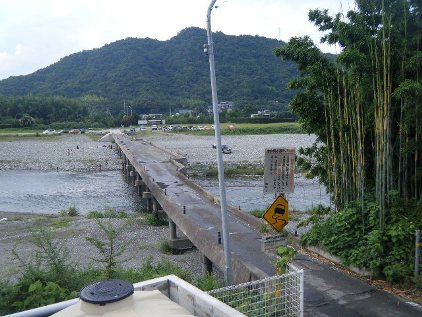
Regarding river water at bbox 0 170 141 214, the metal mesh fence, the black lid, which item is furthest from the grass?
the black lid

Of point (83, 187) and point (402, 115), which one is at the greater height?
point (402, 115)

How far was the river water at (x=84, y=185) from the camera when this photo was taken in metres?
30.9

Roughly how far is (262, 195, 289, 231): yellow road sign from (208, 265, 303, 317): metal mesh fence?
2315 mm

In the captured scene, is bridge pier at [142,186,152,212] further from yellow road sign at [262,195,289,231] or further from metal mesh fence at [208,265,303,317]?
metal mesh fence at [208,265,303,317]

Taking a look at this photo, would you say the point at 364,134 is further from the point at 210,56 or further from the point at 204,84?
the point at 204,84

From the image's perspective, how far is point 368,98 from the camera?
10.2 m

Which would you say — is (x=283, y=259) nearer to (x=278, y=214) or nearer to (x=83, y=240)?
(x=278, y=214)

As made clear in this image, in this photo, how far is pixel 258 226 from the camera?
14.8 meters

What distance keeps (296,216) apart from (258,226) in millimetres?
10413

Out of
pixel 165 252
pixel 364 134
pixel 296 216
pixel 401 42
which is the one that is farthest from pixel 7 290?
pixel 296 216

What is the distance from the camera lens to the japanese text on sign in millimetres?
8586

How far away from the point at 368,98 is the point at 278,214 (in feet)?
13.0

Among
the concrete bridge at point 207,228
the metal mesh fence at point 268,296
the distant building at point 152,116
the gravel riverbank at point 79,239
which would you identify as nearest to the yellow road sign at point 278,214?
the concrete bridge at point 207,228

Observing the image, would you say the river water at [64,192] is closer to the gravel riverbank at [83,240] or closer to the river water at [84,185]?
the river water at [84,185]
